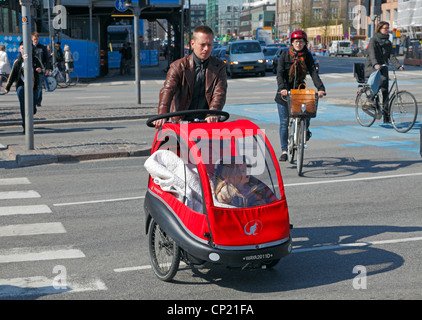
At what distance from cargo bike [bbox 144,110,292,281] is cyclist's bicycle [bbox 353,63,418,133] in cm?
852

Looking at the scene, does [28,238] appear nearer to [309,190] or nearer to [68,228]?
[68,228]

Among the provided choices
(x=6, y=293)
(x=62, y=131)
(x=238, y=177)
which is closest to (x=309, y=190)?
(x=238, y=177)

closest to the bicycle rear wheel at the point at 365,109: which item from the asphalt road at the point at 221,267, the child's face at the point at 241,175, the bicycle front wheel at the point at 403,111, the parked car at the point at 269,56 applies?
the bicycle front wheel at the point at 403,111

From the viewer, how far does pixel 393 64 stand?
13.4 meters

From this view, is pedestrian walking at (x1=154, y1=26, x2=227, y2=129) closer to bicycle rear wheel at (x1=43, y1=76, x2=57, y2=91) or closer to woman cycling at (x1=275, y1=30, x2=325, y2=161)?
woman cycling at (x1=275, y1=30, x2=325, y2=161)

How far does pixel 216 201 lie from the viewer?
5.03m

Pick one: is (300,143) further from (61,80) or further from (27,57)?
(61,80)

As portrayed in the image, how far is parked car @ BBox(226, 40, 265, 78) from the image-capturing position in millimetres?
36188

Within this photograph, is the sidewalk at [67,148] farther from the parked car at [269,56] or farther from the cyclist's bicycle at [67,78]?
the parked car at [269,56]

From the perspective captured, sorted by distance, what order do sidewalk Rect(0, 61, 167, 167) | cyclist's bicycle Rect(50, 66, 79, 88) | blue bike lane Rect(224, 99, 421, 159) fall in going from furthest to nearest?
cyclist's bicycle Rect(50, 66, 79, 88) < blue bike lane Rect(224, 99, 421, 159) < sidewalk Rect(0, 61, 167, 167)

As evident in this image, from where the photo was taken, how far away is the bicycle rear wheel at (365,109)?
14263 millimetres

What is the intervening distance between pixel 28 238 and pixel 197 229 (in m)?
2.48

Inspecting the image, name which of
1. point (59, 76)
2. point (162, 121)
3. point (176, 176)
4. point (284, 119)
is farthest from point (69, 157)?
point (59, 76)

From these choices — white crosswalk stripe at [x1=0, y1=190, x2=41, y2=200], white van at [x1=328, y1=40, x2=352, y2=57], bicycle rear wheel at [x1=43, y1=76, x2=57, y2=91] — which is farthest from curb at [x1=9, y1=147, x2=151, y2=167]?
white van at [x1=328, y1=40, x2=352, y2=57]
